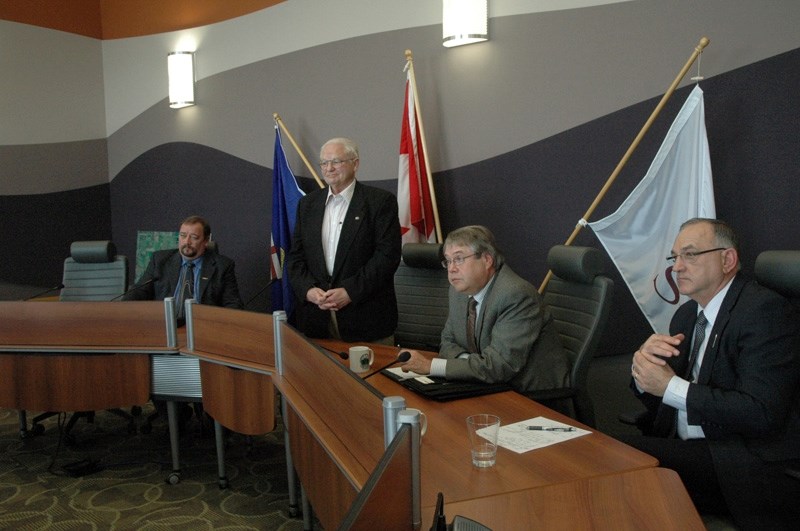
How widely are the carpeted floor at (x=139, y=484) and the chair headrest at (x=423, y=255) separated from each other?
1194mm

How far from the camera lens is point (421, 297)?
3551mm

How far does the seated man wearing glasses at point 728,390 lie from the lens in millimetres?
1762

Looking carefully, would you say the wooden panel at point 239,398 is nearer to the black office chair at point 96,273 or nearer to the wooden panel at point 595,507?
the wooden panel at point 595,507

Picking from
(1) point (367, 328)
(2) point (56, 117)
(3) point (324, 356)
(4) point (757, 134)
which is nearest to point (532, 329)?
(3) point (324, 356)

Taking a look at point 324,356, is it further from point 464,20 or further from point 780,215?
point 464,20

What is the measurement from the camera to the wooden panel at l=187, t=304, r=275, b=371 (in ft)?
8.56

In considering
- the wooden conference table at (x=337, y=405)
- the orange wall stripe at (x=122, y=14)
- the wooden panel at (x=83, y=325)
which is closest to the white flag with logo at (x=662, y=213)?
the wooden conference table at (x=337, y=405)

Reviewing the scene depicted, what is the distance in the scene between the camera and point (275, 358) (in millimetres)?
2553

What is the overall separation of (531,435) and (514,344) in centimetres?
58

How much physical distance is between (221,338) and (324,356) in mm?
1205

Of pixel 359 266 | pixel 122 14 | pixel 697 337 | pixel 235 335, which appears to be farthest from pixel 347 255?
pixel 122 14

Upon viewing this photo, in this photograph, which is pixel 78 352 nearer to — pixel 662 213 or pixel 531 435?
pixel 531 435

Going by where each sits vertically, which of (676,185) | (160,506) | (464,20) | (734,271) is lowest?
(160,506)

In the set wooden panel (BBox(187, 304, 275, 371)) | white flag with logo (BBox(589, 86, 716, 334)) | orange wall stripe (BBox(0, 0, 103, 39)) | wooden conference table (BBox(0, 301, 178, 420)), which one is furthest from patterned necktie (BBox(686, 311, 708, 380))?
orange wall stripe (BBox(0, 0, 103, 39))
